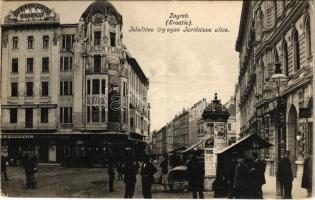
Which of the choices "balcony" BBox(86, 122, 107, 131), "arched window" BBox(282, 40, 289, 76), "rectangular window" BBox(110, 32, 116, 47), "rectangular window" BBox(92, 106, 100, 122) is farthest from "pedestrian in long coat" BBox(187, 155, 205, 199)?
"rectangular window" BBox(110, 32, 116, 47)

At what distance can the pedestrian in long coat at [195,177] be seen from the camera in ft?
50.7

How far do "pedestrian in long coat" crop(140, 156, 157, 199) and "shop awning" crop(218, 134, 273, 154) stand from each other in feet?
6.46

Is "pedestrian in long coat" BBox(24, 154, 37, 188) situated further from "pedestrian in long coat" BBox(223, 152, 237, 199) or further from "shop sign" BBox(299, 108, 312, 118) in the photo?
"shop sign" BBox(299, 108, 312, 118)

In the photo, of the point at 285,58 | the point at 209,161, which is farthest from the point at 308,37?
the point at 209,161

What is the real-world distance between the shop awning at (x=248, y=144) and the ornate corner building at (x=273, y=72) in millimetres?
613

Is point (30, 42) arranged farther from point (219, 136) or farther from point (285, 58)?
point (285, 58)

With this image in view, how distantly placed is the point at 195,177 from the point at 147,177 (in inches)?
49.6

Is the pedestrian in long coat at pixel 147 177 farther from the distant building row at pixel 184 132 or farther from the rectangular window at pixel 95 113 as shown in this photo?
the rectangular window at pixel 95 113

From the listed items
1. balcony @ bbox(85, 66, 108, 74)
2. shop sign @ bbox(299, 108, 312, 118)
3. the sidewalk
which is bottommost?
the sidewalk

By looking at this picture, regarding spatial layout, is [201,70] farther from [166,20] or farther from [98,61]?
[98,61]

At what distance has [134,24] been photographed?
646 inches

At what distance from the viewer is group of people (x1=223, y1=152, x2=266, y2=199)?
14367 mm

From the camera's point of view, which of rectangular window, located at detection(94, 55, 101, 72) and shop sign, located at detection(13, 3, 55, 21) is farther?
rectangular window, located at detection(94, 55, 101, 72)

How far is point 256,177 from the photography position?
14.7 m
